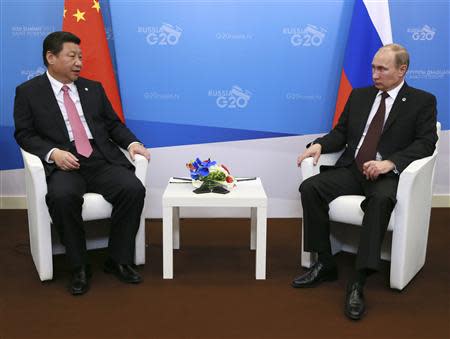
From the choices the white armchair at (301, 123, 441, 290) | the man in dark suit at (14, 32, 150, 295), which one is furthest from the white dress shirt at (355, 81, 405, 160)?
the man in dark suit at (14, 32, 150, 295)

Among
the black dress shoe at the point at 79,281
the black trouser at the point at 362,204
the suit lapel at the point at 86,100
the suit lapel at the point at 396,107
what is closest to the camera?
the black trouser at the point at 362,204

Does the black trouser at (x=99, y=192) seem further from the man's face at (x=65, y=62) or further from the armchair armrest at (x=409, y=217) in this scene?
the armchair armrest at (x=409, y=217)

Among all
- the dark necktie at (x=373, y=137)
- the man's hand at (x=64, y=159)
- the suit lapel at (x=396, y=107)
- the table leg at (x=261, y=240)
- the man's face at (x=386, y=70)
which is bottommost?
the table leg at (x=261, y=240)

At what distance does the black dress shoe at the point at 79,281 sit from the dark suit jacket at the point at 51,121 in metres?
0.56

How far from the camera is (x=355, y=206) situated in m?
2.96

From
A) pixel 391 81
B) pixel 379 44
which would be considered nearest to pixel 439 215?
pixel 379 44

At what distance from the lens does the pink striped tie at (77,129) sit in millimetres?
3256

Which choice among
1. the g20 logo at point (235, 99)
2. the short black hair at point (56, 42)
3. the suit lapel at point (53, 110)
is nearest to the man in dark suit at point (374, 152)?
the g20 logo at point (235, 99)

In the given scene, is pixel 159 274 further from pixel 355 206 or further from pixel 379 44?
pixel 379 44

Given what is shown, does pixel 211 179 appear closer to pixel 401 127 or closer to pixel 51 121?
pixel 51 121

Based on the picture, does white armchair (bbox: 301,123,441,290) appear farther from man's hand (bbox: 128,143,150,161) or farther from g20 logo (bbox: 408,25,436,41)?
g20 logo (bbox: 408,25,436,41)

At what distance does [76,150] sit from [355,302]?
1.76 meters

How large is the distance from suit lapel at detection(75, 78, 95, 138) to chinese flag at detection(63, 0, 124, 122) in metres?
0.53

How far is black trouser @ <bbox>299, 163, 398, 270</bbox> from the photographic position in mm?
2750
